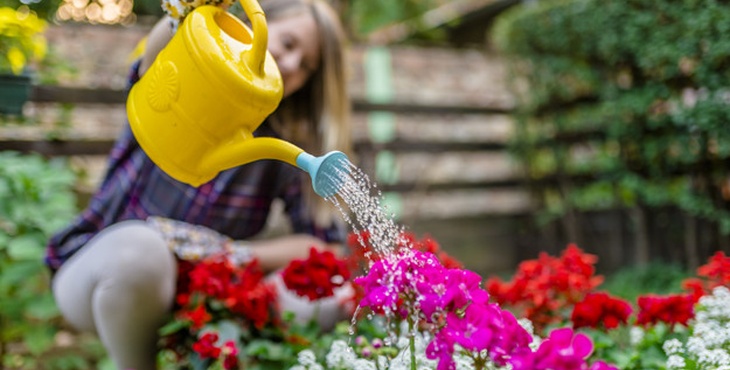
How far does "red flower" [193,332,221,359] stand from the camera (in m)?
1.28

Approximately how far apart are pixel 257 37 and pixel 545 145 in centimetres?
362

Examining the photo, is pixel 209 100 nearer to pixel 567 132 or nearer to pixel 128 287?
pixel 128 287

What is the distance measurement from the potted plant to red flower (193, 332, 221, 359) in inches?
43.3

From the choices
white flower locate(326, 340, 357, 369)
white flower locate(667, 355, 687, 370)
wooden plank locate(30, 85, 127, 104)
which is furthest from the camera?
wooden plank locate(30, 85, 127, 104)

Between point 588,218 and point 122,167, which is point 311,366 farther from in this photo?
point 588,218

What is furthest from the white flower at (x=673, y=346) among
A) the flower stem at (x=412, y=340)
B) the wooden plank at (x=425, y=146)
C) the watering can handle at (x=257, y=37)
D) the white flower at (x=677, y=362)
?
the wooden plank at (x=425, y=146)

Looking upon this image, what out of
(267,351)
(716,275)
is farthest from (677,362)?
(267,351)

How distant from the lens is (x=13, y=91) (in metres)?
1.97

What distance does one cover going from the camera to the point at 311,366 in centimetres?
119

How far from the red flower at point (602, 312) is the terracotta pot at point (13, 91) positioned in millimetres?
1592

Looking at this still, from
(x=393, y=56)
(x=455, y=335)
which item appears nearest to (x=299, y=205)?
(x=455, y=335)

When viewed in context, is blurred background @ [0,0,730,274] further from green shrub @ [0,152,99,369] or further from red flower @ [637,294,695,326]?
red flower @ [637,294,695,326]

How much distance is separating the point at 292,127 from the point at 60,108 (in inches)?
61.0

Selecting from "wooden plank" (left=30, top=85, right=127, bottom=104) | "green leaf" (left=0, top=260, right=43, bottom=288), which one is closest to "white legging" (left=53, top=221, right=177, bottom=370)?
"green leaf" (left=0, top=260, right=43, bottom=288)
